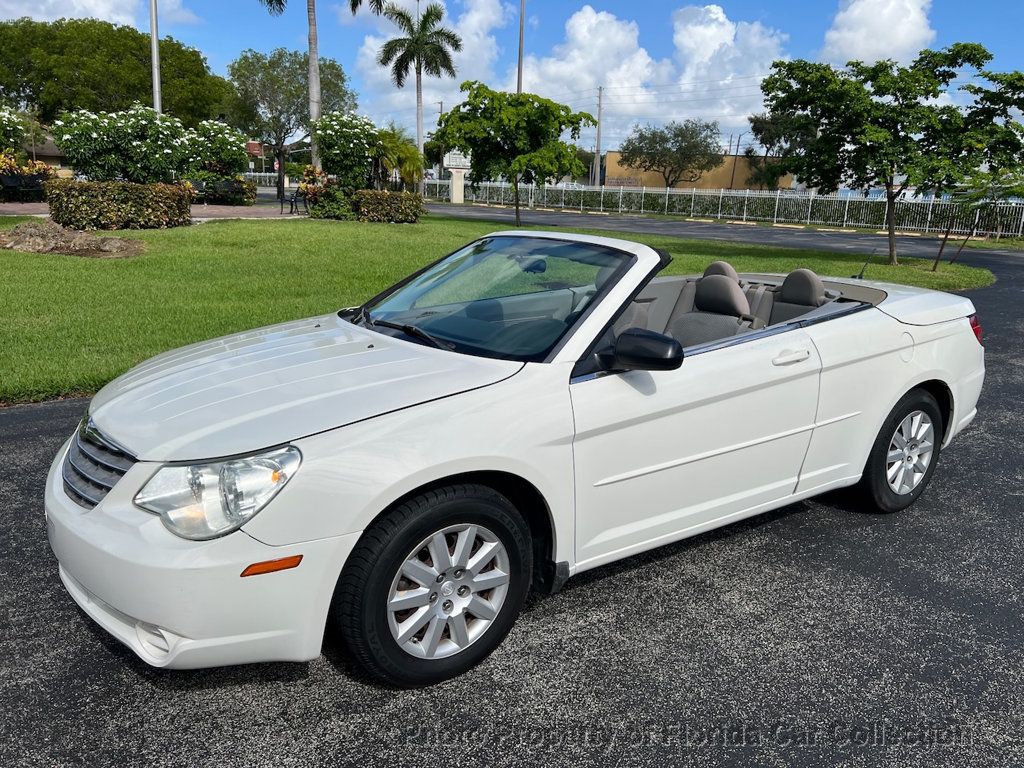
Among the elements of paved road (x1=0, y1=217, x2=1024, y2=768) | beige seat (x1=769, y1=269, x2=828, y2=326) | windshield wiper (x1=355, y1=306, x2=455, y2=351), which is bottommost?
paved road (x1=0, y1=217, x2=1024, y2=768)

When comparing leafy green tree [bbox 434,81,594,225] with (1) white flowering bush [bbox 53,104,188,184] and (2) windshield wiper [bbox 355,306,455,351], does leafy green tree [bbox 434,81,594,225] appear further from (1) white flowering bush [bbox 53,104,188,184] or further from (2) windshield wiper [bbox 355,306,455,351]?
(2) windshield wiper [bbox 355,306,455,351]

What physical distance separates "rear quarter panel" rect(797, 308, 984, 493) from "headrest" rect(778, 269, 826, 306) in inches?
15.7

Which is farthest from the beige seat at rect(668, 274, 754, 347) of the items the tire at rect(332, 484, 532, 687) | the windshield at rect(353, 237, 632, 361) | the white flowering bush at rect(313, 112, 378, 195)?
the white flowering bush at rect(313, 112, 378, 195)

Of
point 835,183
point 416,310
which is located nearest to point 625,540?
point 416,310

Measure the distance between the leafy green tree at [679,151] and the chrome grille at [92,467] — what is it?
254 ft

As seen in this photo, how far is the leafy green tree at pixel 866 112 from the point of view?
1833 cm

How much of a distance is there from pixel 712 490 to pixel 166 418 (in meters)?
2.17

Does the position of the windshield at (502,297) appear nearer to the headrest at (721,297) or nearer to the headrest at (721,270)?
the headrest at (721,297)

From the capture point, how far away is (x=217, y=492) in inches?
96.9

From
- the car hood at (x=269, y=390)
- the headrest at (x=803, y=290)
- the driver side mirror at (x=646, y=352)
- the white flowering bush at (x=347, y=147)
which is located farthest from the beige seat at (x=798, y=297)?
the white flowering bush at (x=347, y=147)

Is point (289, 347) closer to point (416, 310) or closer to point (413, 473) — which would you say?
point (416, 310)

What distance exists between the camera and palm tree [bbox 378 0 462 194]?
1957 inches

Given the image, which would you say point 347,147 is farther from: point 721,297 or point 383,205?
point 721,297

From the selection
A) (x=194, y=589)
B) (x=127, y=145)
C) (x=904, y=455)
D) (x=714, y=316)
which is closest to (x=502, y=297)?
(x=714, y=316)
